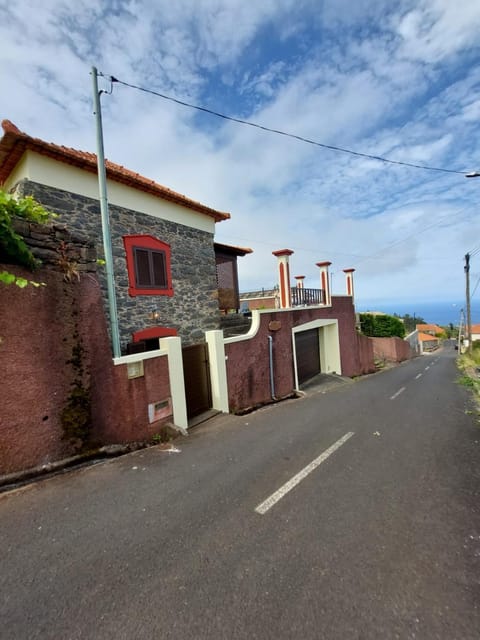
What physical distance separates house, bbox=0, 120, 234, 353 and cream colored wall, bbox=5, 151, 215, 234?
2cm

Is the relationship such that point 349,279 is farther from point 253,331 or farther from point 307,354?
point 253,331

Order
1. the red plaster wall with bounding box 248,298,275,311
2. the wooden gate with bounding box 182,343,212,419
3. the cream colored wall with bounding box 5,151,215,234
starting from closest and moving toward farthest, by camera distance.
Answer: the cream colored wall with bounding box 5,151,215,234, the wooden gate with bounding box 182,343,212,419, the red plaster wall with bounding box 248,298,275,311

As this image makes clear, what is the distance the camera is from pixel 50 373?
3.79 meters

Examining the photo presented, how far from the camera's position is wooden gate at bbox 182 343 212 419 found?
21.2 ft

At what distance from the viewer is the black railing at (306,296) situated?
1193cm

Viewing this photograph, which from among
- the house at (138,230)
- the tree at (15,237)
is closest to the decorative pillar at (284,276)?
the house at (138,230)

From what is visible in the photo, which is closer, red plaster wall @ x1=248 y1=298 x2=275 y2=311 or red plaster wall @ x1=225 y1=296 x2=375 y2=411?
red plaster wall @ x1=225 y1=296 x2=375 y2=411

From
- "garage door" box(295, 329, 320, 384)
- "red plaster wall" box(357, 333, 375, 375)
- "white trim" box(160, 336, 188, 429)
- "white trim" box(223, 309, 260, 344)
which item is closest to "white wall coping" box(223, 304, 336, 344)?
"white trim" box(223, 309, 260, 344)

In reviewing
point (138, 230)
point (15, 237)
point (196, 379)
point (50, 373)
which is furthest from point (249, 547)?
point (138, 230)

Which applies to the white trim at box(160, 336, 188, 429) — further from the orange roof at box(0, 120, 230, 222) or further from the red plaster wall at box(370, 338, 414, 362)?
the red plaster wall at box(370, 338, 414, 362)

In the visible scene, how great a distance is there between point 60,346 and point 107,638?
317 cm

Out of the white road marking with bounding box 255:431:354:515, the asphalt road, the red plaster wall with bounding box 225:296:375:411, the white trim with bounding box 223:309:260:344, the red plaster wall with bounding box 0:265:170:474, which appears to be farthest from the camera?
the white trim with bounding box 223:309:260:344

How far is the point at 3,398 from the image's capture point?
A: 11.0 feet

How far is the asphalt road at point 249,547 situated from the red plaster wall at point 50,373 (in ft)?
1.63
